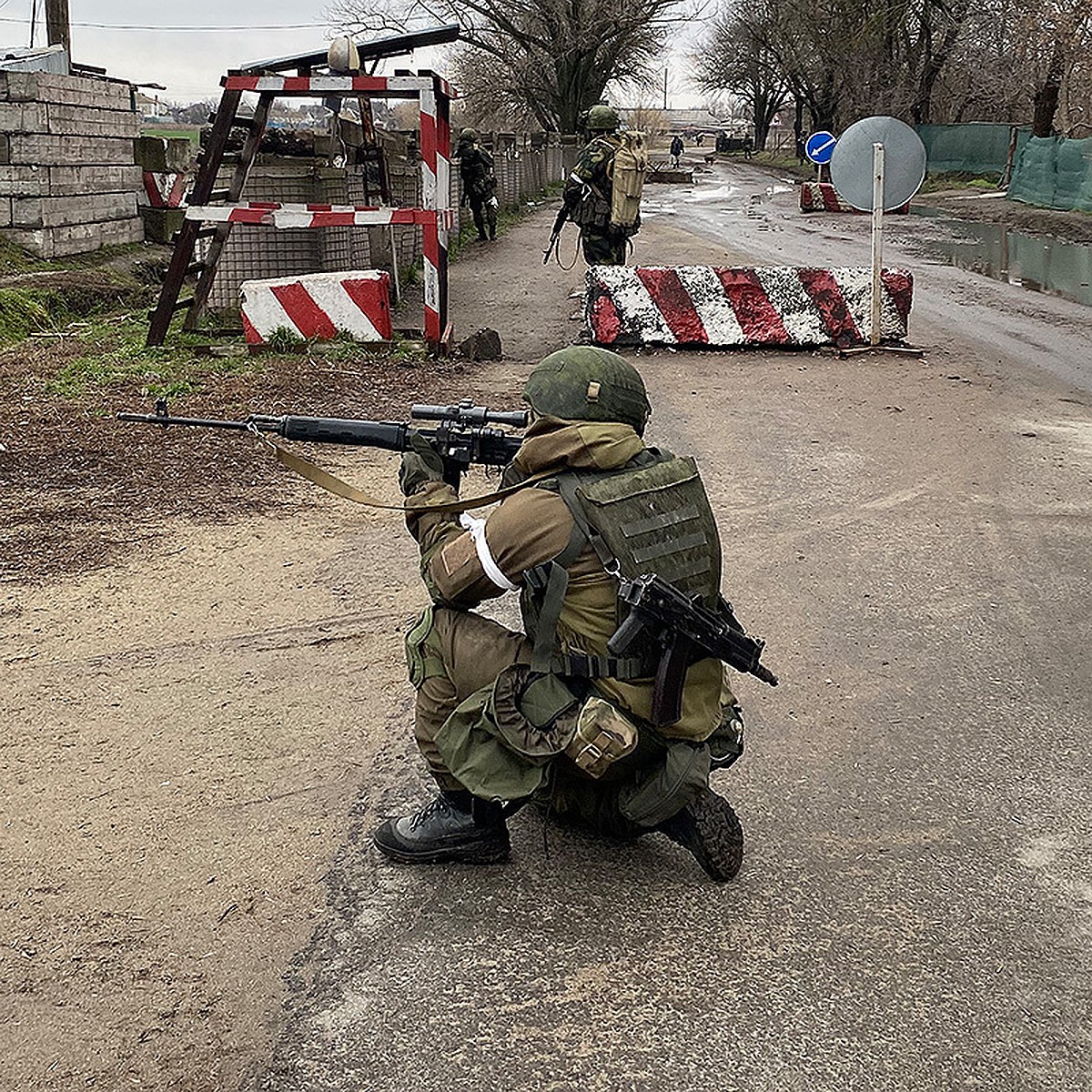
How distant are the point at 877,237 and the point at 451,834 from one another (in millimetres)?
8649

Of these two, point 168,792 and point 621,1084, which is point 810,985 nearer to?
point 621,1084

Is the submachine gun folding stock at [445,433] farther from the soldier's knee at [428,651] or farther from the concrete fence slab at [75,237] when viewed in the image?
the concrete fence slab at [75,237]

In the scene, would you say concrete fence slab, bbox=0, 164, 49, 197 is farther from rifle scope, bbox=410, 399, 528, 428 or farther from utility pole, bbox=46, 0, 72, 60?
rifle scope, bbox=410, 399, 528, 428

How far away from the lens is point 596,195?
43.5 feet

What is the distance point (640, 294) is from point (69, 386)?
190 inches

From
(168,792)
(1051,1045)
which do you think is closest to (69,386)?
(168,792)

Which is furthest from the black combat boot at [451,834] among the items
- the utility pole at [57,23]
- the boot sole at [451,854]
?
the utility pole at [57,23]

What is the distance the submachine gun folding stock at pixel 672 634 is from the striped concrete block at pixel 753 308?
8342 mm

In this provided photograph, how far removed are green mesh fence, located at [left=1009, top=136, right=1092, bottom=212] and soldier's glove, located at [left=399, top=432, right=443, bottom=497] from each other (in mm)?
30486

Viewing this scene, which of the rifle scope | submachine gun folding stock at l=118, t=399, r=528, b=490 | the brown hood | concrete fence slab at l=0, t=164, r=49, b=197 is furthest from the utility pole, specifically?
the brown hood

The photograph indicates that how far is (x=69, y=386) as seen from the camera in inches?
343

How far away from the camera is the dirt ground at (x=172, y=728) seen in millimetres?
2850

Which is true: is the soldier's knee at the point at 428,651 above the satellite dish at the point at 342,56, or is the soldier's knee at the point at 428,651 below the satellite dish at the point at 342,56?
below

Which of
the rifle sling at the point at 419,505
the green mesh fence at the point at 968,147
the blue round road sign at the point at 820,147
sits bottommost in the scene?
the rifle sling at the point at 419,505
